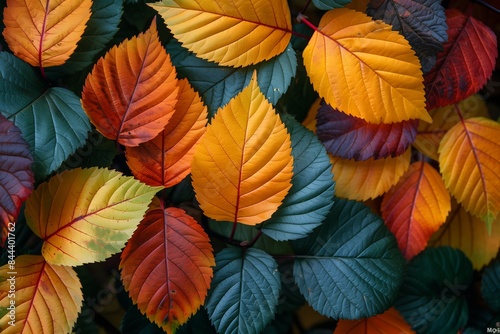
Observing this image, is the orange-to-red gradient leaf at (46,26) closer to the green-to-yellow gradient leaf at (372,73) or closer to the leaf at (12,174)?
the leaf at (12,174)

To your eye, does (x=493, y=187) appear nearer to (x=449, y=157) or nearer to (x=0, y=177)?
(x=449, y=157)

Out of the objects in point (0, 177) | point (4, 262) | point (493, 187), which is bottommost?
point (4, 262)

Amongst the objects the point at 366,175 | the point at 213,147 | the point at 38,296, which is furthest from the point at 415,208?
the point at 38,296

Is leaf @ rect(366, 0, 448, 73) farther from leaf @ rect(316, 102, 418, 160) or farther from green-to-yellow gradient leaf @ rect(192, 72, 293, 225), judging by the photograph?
green-to-yellow gradient leaf @ rect(192, 72, 293, 225)

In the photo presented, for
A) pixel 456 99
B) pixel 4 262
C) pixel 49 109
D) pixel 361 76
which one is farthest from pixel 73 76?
pixel 456 99

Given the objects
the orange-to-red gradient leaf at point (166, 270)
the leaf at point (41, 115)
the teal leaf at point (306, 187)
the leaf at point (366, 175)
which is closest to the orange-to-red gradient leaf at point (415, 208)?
the leaf at point (366, 175)

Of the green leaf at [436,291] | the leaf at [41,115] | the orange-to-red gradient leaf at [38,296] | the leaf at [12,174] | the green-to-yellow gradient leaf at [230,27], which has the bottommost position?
the orange-to-red gradient leaf at [38,296]
